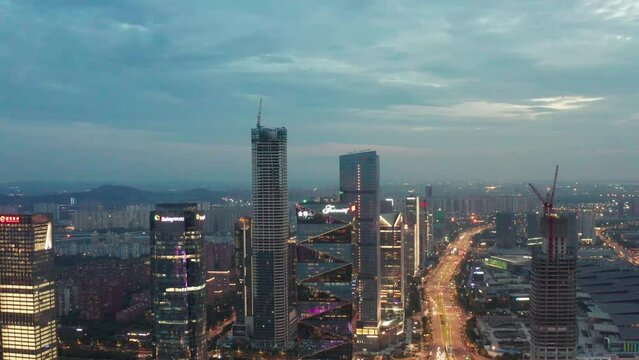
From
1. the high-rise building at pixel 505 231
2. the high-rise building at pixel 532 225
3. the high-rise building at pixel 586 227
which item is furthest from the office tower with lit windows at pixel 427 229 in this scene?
the high-rise building at pixel 586 227

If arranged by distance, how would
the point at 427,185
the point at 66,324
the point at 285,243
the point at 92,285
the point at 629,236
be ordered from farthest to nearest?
the point at 427,185
the point at 629,236
the point at 92,285
the point at 66,324
the point at 285,243

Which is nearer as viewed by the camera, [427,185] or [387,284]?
[387,284]

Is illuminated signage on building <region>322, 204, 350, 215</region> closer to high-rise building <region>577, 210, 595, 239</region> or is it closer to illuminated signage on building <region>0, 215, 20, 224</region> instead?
illuminated signage on building <region>0, 215, 20, 224</region>

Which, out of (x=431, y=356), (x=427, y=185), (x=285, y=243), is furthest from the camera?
(x=427, y=185)

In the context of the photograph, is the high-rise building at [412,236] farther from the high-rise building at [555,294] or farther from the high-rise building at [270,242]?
the high-rise building at [555,294]

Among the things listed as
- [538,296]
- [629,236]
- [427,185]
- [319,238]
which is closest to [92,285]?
[319,238]

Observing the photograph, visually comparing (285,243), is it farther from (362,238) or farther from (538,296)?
(538,296)

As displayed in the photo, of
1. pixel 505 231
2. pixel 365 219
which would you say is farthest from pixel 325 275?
pixel 505 231
